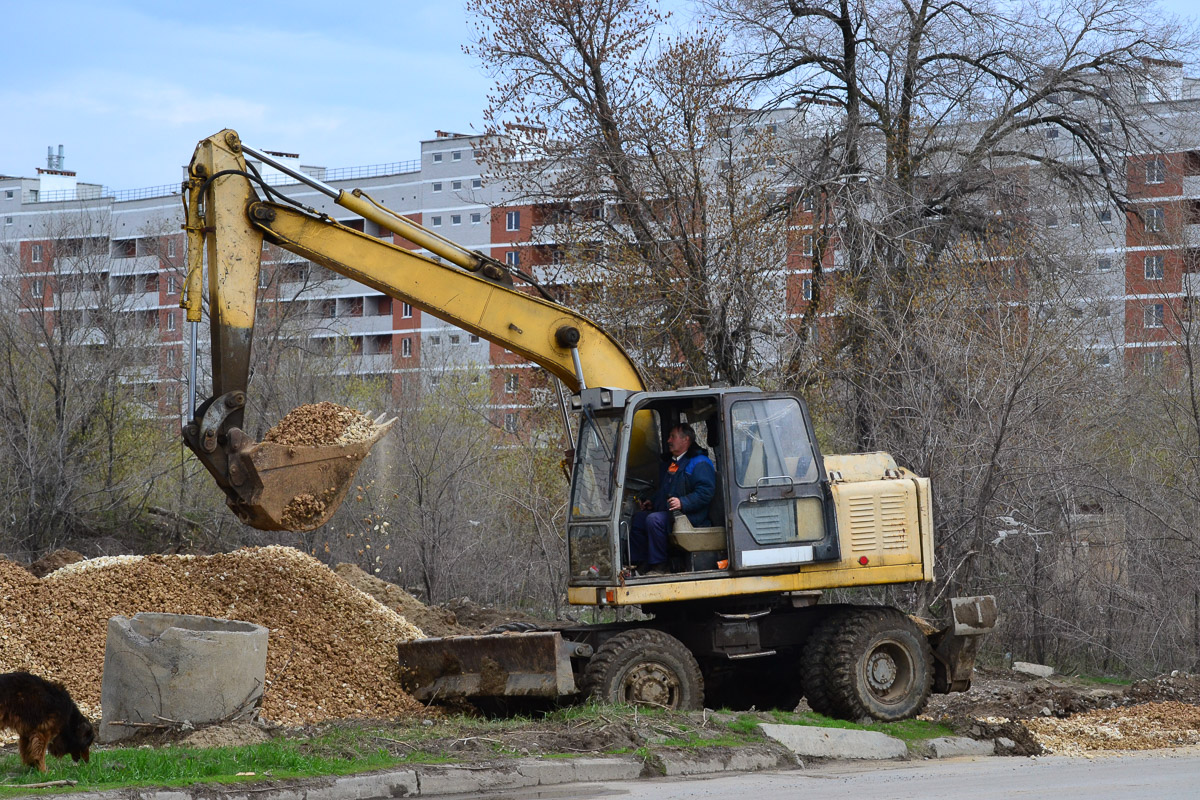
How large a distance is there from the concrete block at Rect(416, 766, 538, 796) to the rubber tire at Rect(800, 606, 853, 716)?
355 cm

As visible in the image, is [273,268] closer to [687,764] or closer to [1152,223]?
[1152,223]

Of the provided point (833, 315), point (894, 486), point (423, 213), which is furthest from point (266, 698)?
point (423, 213)

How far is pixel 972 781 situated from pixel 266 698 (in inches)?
231

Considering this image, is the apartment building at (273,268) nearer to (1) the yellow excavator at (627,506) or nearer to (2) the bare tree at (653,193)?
(2) the bare tree at (653,193)

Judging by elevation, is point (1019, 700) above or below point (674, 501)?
below

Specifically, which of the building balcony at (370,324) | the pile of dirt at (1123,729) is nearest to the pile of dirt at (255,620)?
the pile of dirt at (1123,729)

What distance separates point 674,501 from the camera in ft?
33.9

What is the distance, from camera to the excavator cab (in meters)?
10.2

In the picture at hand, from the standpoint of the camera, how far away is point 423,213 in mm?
71875

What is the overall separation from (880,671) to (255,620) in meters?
6.18

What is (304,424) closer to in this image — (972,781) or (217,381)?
(217,381)

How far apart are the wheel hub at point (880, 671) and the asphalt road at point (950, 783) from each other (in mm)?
1106

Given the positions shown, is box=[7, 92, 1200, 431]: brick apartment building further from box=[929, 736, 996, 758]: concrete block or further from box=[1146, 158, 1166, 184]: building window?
box=[929, 736, 996, 758]: concrete block

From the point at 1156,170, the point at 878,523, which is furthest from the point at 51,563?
the point at 1156,170
